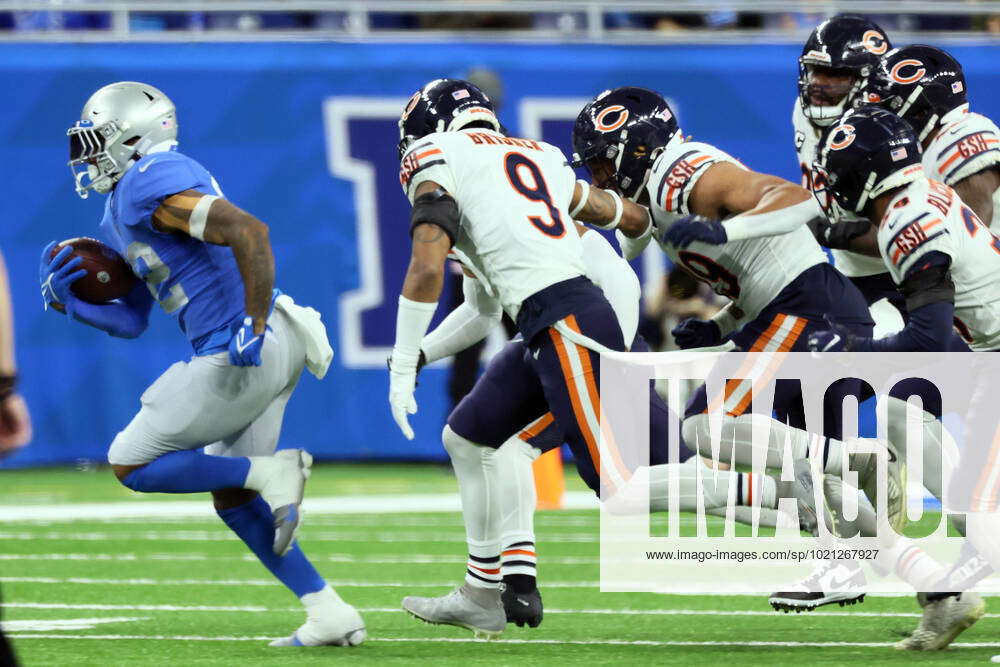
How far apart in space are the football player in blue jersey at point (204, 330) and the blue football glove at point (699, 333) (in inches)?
47.6

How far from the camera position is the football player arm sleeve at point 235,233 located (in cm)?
504

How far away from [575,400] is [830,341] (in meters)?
0.77

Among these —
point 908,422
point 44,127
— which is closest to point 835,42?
point 908,422

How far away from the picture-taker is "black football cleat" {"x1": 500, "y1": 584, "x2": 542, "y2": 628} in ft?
17.9

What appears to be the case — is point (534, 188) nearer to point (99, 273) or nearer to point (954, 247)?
point (954, 247)

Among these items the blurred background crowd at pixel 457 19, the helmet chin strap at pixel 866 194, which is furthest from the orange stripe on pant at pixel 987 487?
the blurred background crowd at pixel 457 19

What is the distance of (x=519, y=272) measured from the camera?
506cm

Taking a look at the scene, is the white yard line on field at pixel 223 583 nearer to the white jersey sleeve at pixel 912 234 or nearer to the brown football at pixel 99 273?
the brown football at pixel 99 273

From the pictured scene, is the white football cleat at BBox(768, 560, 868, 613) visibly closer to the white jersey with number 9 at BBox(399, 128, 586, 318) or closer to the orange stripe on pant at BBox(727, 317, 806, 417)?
the orange stripe on pant at BBox(727, 317, 806, 417)

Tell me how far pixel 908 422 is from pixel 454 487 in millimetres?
5111

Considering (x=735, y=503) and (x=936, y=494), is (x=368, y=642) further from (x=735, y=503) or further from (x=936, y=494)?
(x=936, y=494)

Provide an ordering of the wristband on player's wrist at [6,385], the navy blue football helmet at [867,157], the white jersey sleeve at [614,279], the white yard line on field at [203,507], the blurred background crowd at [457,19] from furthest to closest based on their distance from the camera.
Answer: the blurred background crowd at [457,19] → the white yard line on field at [203,507] → the white jersey sleeve at [614,279] → the navy blue football helmet at [867,157] → the wristband on player's wrist at [6,385]

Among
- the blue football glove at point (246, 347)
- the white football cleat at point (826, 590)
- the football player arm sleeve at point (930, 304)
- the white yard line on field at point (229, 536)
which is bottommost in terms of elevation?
the white yard line on field at point (229, 536)

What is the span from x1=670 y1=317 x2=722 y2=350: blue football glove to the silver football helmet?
5.80ft
